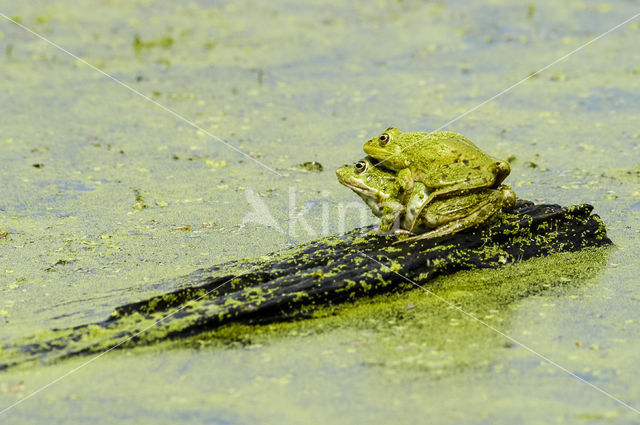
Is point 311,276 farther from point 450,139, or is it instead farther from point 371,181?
point 450,139

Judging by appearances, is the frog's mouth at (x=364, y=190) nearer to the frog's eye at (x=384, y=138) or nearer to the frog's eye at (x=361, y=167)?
the frog's eye at (x=361, y=167)

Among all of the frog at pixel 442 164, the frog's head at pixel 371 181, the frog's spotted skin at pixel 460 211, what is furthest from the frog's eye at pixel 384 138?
the frog's spotted skin at pixel 460 211

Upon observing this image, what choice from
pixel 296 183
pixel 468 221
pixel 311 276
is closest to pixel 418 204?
pixel 468 221

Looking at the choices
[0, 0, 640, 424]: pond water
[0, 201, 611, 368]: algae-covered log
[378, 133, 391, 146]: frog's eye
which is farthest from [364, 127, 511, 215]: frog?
[0, 0, 640, 424]: pond water

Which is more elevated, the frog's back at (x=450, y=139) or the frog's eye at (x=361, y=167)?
the frog's back at (x=450, y=139)
